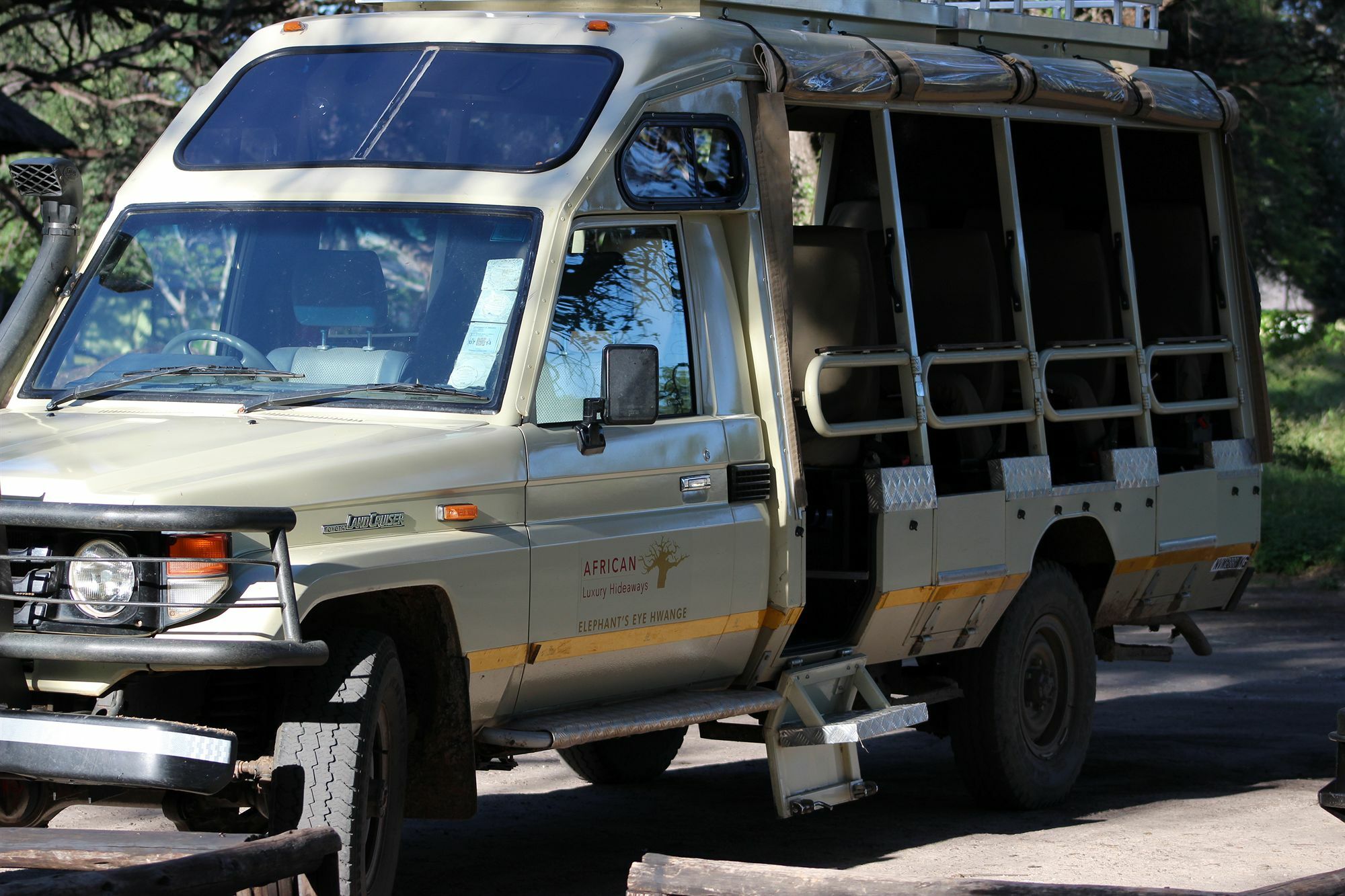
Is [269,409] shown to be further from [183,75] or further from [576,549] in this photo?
[183,75]

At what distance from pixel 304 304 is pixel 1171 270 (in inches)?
199

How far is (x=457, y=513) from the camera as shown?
5789 millimetres

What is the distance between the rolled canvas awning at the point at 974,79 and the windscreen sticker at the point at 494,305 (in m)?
1.59

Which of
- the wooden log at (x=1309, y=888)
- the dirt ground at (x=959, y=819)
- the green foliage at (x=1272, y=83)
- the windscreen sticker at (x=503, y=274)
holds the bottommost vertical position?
the dirt ground at (x=959, y=819)

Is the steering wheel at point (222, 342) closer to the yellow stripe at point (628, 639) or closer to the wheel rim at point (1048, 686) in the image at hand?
the yellow stripe at point (628, 639)

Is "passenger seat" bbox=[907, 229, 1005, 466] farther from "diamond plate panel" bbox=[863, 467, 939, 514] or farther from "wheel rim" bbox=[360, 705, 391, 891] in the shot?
"wheel rim" bbox=[360, 705, 391, 891]

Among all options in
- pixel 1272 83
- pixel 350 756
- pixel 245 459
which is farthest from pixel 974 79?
pixel 1272 83

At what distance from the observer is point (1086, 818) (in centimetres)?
839

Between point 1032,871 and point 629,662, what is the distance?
1.75 meters

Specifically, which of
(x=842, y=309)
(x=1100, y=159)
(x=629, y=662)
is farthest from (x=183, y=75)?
(x=629, y=662)

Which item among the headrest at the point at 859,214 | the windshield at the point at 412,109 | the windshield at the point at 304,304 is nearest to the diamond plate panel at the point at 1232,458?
the headrest at the point at 859,214

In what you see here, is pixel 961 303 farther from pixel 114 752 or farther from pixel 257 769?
pixel 114 752

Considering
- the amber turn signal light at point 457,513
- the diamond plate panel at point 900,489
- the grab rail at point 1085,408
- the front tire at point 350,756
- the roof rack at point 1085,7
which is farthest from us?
the roof rack at point 1085,7

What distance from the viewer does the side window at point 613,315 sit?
630 cm
